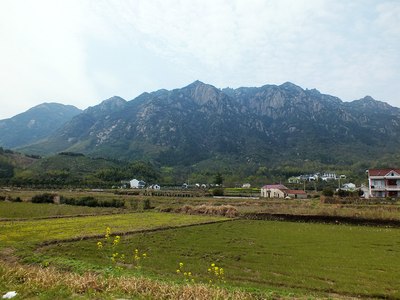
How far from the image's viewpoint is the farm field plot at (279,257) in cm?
1447

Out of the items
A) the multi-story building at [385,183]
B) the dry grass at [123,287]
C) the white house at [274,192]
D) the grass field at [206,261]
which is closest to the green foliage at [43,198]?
the grass field at [206,261]

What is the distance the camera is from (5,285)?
35.7 ft

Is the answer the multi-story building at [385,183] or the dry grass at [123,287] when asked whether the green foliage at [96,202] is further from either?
the multi-story building at [385,183]

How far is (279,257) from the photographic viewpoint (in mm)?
19609

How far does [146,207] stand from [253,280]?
42.7m

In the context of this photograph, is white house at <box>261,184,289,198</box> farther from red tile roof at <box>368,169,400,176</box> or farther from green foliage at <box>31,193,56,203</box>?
green foliage at <box>31,193,56,203</box>

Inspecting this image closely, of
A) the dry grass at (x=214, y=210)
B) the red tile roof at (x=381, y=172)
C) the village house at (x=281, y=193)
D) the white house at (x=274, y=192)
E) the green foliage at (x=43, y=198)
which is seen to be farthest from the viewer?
the white house at (x=274, y=192)

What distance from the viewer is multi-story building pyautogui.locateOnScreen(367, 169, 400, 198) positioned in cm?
6606

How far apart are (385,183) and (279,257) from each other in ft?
188

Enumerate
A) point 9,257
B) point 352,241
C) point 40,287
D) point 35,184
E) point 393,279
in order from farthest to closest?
point 35,184
point 352,241
point 9,257
point 393,279
point 40,287

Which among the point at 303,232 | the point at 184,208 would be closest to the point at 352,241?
the point at 303,232

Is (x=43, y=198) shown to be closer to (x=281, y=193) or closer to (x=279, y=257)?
(x=281, y=193)

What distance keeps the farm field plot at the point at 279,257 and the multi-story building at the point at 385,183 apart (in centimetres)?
4113

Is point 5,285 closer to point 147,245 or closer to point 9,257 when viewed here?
point 9,257
